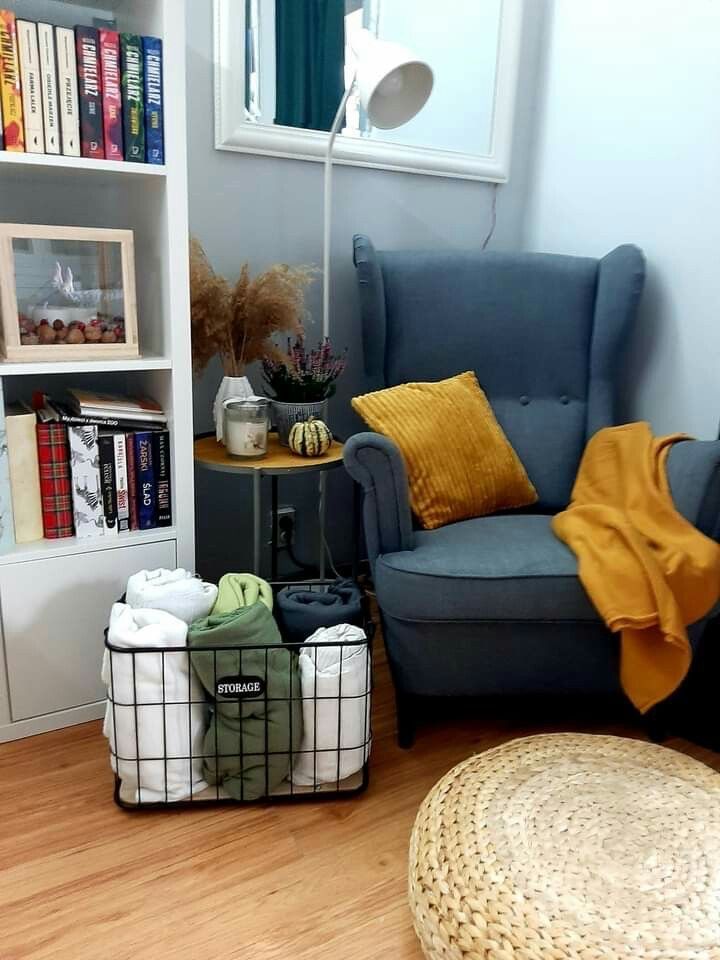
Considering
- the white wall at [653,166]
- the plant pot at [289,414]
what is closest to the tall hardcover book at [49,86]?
the plant pot at [289,414]

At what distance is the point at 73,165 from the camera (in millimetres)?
1364

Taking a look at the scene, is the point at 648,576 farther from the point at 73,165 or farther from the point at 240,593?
the point at 73,165

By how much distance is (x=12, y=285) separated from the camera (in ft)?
4.60

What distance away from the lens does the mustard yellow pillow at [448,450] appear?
66.1 inches

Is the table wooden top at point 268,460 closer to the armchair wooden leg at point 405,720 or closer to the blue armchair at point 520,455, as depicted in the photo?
the blue armchair at point 520,455

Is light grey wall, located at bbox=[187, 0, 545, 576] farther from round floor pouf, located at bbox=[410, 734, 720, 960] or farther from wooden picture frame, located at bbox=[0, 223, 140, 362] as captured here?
round floor pouf, located at bbox=[410, 734, 720, 960]

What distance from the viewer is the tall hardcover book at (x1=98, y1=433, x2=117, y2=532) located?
4.99 ft

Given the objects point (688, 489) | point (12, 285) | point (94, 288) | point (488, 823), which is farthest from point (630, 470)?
point (12, 285)

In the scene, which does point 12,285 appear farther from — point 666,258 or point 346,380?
point 666,258

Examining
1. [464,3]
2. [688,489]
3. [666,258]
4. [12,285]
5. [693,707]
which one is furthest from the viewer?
[464,3]

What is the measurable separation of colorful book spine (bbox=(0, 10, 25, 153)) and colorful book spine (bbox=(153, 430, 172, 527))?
1.91ft

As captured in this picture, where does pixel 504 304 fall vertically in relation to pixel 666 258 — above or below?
below

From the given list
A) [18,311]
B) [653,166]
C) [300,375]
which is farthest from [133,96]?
[653,166]

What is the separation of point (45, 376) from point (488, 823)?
132 centimetres
